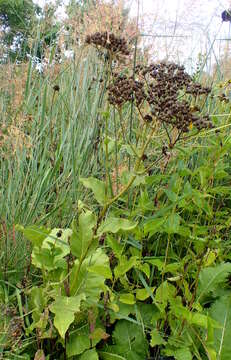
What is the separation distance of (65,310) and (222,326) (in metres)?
0.57

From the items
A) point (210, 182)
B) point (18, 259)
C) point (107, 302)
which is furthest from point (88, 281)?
point (210, 182)

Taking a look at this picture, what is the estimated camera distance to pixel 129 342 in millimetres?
1357

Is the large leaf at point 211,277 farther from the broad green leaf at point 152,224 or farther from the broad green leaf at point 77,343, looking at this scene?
the broad green leaf at point 77,343

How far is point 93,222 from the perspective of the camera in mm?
1239

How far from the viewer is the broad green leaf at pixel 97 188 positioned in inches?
48.8

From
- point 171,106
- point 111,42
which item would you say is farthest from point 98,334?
point 111,42

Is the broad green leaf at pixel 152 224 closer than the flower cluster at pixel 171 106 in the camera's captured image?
No

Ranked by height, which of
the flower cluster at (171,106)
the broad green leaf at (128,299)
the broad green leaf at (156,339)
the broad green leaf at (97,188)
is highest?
the flower cluster at (171,106)

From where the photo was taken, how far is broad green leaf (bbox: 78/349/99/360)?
4.00ft

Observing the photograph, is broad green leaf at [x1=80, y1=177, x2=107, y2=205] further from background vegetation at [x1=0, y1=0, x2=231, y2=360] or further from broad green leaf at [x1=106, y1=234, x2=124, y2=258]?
broad green leaf at [x1=106, y1=234, x2=124, y2=258]

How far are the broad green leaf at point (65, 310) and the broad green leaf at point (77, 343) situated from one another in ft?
0.59

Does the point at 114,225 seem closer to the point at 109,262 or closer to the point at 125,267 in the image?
the point at 125,267

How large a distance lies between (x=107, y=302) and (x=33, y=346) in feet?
0.98

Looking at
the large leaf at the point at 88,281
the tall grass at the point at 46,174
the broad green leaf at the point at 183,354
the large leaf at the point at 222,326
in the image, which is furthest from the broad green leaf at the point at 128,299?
the tall grass at the point at 46,174
